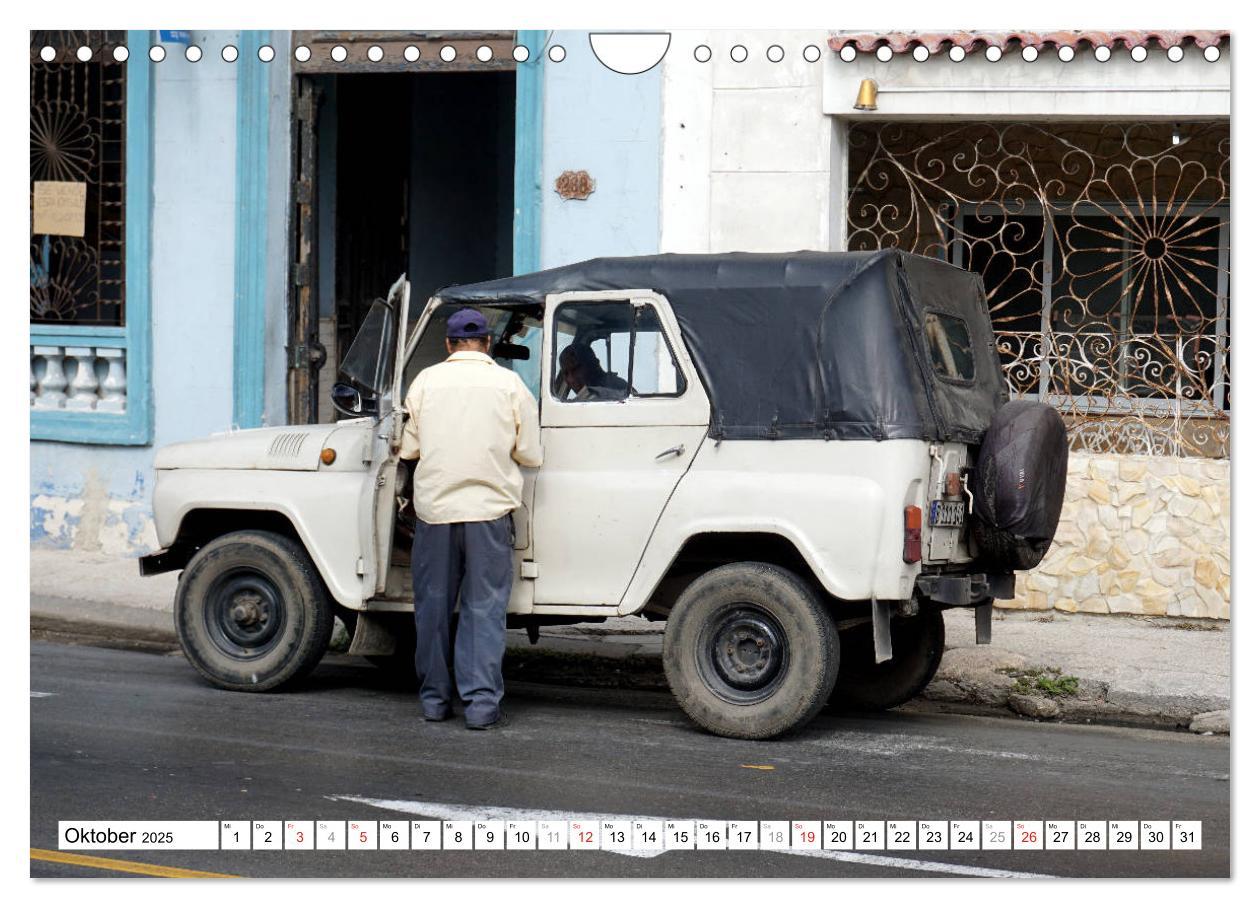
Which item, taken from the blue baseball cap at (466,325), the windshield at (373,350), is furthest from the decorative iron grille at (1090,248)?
the windshield at (373,350)

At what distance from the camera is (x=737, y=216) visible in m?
11.0

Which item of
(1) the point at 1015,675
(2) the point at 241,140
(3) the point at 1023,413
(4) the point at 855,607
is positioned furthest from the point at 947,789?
(2) the point at 241,140

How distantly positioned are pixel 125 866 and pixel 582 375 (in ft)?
10.5

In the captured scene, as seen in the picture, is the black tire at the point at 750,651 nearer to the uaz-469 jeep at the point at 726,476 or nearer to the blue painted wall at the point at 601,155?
the uaz-469 jeep at the point at 726,476

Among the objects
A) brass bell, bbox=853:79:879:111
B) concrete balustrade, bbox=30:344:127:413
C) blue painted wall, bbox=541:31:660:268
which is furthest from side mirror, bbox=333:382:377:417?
concrete balustrade, bbox=30:344:127:413

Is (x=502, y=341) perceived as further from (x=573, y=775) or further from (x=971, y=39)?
(x=971, y=39)

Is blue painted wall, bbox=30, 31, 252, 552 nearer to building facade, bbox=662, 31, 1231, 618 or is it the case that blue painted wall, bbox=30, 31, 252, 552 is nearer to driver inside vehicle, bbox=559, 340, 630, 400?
building facade, bbox=662, 31, 1231, 618

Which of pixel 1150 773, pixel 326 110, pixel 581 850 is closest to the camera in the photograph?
pixel 581 850

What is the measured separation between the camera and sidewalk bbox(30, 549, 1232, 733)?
850cm

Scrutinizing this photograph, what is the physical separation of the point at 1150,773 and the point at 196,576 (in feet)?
14.6

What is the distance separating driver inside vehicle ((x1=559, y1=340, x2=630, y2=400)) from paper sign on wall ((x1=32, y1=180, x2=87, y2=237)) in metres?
5.08

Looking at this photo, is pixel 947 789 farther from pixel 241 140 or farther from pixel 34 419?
pixel 34 419

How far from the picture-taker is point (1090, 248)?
11.7m

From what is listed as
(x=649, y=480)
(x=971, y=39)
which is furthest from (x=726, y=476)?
(x=971, y=39)
